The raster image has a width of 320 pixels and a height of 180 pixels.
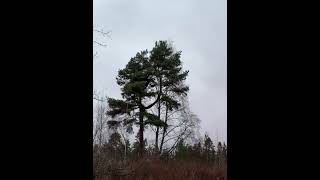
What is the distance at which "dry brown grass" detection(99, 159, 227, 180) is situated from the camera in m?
13.1

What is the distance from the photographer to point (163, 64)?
930 inches

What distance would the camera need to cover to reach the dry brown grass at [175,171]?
13.1 metres

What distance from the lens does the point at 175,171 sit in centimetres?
1381
